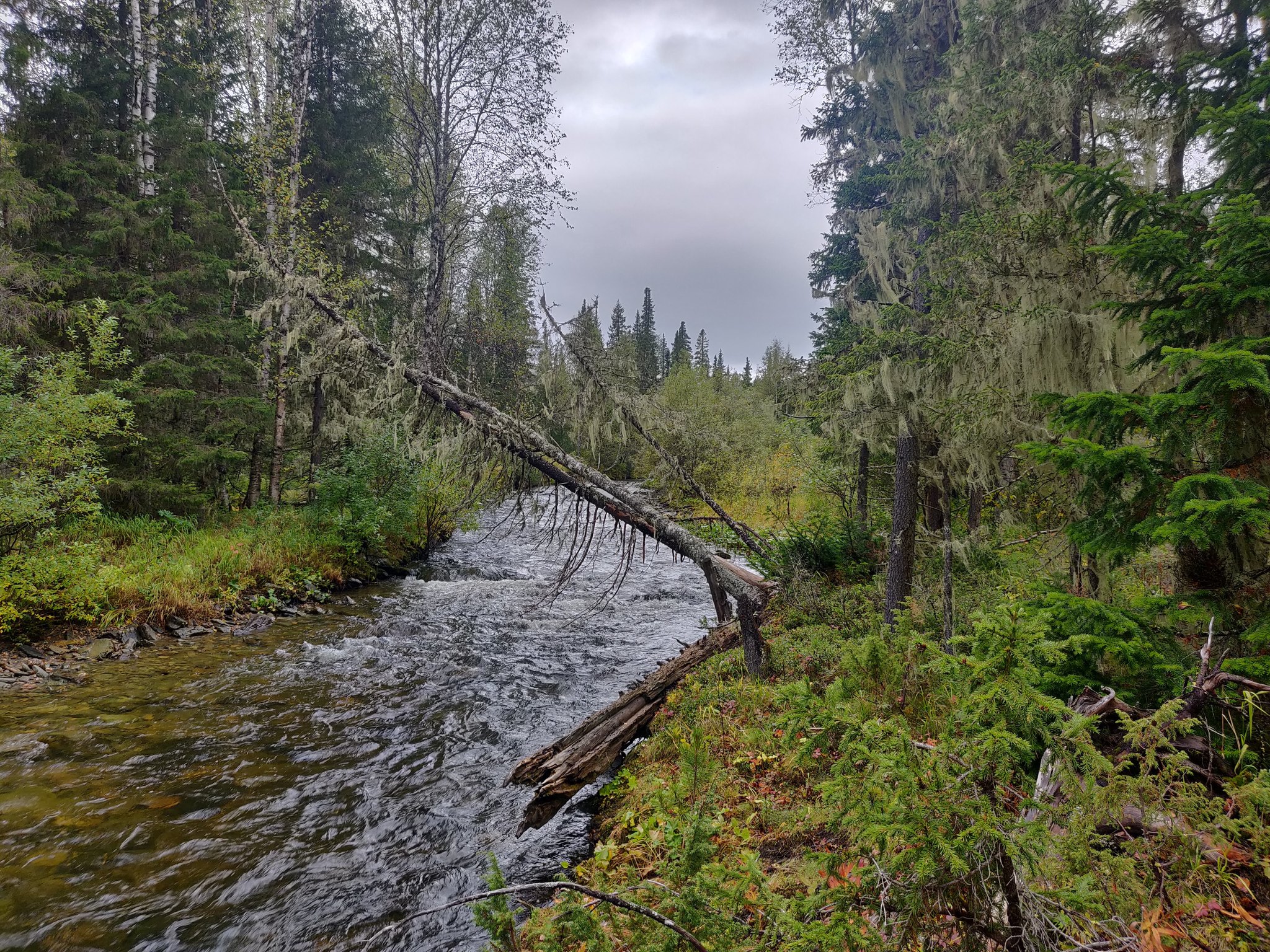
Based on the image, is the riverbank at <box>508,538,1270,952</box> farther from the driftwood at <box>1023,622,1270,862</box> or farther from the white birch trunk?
the white birch trunk

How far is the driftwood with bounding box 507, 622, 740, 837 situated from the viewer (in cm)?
482

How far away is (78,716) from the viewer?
614cm

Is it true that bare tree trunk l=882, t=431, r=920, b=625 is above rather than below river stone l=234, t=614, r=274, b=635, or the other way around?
above

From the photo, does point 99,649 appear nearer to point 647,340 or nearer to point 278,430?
point 278,430

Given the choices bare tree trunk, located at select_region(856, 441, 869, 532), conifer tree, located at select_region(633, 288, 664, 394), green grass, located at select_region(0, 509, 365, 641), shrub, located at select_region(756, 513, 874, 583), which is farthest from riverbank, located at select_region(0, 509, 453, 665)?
conifer tree, located at select_region(633, 288, 664, 394)

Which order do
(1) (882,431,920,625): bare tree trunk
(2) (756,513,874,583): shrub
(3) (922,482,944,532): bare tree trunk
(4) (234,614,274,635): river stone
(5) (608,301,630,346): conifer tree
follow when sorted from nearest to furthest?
1. (1) (882,431,920,625): bare tree trunk
2. (3) (922,482,944,532): bare tree trunk
3. (4) (234,614,274,635): river stone
4. (2) (756,513,874,583): shrub
5. (5) (608,301,630,346): conifer tree

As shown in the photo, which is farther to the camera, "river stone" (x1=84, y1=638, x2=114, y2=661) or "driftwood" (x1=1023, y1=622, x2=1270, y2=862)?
"river stone" (x1=84, y1=638, x2=114, y2=661)

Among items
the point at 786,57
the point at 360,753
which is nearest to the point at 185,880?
the point at 360,753

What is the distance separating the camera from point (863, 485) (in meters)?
9.59

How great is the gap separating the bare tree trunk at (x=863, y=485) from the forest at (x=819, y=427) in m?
0.19

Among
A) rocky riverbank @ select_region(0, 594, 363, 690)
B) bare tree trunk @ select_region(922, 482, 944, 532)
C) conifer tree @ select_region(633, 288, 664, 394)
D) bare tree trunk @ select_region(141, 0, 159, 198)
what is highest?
conifer tree @ select_region(633, 288, 664, 394)

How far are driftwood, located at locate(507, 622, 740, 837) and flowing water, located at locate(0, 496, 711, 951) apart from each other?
308 mm

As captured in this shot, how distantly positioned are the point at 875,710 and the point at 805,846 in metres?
1.20

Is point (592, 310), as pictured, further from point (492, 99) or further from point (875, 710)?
point (492, 99)
